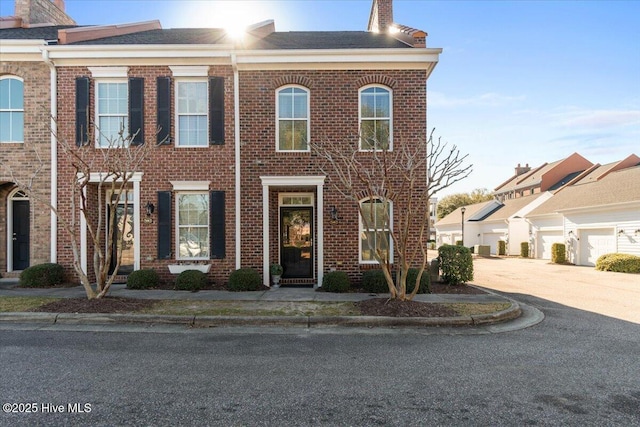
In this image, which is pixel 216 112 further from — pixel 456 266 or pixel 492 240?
pixel 492 240

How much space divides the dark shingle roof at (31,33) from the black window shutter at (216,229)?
7.91 meters

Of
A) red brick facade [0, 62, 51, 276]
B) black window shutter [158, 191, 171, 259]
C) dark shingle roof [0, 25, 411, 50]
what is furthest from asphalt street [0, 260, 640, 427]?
dark shingle roof [0, 25, 411, 50]

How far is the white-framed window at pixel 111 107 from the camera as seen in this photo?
33.4ft

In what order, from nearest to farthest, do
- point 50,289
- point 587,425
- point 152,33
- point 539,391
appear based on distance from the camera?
point 587,425 < point 539,391 < point 50,289 < point 152,33

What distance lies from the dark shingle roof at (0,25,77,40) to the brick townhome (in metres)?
2.29

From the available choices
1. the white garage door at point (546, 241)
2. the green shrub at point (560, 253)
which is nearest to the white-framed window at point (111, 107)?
the green shrub at point (560, 253)

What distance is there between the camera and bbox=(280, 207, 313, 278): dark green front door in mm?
10766

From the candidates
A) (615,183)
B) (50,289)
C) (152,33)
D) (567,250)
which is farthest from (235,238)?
(615,183)

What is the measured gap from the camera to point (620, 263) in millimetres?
15805

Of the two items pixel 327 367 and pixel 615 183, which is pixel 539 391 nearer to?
pixel 327 367

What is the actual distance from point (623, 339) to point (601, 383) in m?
2.41

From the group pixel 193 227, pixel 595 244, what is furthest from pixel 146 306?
pixel 595 244

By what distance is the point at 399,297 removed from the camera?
7.41 meters

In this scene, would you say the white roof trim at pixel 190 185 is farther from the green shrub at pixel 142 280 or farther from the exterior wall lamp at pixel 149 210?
the green shrub at pixel 142 280
